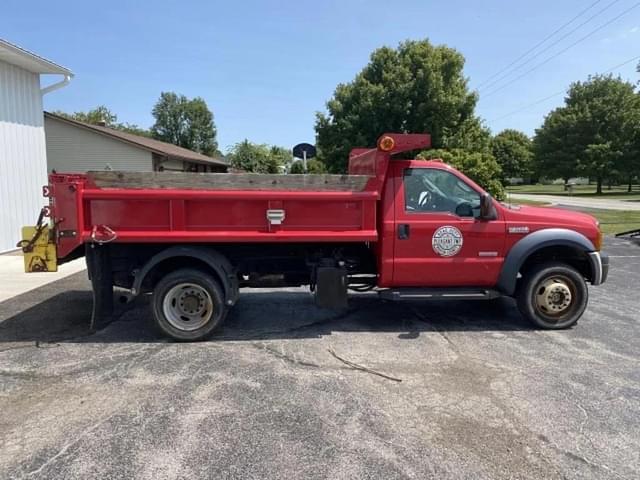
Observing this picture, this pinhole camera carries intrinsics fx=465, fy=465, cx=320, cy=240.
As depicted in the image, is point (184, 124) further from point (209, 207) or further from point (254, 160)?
point (209, 207)

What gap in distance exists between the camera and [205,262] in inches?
209

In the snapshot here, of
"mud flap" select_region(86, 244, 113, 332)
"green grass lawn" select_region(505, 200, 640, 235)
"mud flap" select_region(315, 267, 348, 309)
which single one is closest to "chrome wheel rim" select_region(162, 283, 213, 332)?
"mud flap" select_region(86, 244, 113, 332)

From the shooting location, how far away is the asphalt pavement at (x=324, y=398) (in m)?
2.99

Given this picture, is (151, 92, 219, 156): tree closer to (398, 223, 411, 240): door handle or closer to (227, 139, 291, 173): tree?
(227, 139, 291, 173): tree

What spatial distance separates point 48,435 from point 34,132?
461 inches

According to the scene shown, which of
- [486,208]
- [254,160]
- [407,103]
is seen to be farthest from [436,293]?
[254,160]

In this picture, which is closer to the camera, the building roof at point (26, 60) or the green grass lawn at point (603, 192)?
the building roof at point (26, 60)

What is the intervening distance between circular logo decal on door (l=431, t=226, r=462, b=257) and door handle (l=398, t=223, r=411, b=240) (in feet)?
1.03

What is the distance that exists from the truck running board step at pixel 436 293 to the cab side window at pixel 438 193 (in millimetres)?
924

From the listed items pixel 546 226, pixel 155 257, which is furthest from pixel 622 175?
pixel 155 257

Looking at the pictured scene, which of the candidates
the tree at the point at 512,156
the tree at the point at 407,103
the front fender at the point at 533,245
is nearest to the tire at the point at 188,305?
the front fender at the point at 533,245

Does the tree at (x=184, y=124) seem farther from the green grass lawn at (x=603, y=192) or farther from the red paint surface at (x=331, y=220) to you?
the red paint surface at (x=331, y=220)

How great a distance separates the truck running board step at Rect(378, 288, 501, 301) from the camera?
18.2ft

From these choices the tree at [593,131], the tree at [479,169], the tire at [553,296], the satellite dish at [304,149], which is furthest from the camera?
the tree at [593,131]
